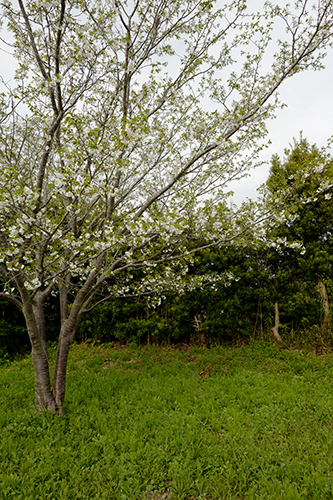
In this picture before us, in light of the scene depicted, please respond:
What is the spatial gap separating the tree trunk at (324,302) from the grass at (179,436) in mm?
965

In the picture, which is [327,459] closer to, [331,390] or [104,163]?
Answer: [331,390]

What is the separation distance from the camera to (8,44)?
3471 mm

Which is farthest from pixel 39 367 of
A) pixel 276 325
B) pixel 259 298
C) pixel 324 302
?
pixel 324 302

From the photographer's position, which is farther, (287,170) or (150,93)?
(287,170)

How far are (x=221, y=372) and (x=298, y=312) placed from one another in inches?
95.4

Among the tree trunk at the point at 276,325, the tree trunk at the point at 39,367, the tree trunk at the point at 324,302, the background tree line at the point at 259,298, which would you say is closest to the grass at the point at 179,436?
the tree trunk at the point at 39,367

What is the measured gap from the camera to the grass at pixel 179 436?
98.2 inches

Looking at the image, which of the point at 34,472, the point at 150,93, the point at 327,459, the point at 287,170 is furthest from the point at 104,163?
the point at 287,170

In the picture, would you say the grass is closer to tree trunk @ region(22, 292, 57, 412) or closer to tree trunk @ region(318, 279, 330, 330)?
tree trunk @ region(22, 292, 57, 412)

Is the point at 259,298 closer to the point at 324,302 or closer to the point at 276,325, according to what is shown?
the point at 276,325

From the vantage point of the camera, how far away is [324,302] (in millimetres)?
6105

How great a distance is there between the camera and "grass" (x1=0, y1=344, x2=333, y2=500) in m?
2.49

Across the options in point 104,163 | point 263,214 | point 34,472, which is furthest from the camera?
point 263,214

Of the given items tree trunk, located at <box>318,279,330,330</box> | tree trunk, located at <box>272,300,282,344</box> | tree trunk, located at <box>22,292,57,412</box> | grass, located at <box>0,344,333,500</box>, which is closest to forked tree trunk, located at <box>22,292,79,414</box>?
tree trunk, located at <box>22,292,57,412</box>
